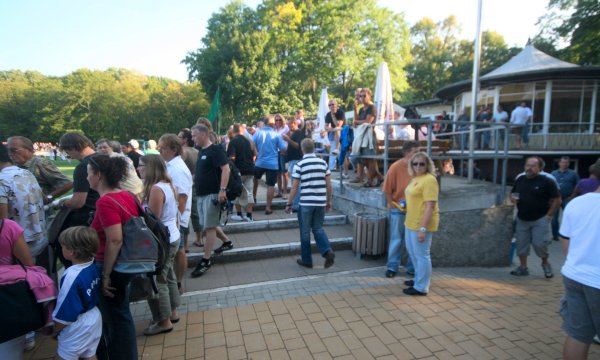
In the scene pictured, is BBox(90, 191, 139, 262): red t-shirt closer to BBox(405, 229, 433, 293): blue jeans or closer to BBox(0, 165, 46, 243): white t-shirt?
BBox(0, 165, 46, 243): white t-shirt

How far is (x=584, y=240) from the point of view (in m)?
2.44

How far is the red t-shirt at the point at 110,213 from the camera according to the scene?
2.41 meters

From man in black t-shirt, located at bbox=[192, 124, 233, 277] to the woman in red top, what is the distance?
1.87 meters

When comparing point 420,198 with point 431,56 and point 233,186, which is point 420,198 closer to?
point 233,186

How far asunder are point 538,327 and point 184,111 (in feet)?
131

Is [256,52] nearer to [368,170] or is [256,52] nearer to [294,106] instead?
[294,106]

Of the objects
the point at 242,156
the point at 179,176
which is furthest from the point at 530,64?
the point at 179,176

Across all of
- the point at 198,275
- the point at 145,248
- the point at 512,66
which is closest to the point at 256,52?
the point at 512,66

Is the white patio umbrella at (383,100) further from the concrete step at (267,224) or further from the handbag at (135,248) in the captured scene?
the handbag at (135,248)

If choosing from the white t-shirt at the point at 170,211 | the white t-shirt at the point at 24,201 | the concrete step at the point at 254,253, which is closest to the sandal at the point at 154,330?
the white t-shirt at the point at 170,211

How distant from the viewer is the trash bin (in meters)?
5.19

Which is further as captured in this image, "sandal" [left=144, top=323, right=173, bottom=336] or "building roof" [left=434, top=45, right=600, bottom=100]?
"building roof" [left=434, top=45, right=600, bottom=100]

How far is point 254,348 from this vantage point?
120 inches

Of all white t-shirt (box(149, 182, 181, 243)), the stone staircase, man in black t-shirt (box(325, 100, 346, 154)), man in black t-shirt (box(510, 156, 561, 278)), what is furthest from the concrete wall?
white t-shirt (box(149, 182, 181, 243))
